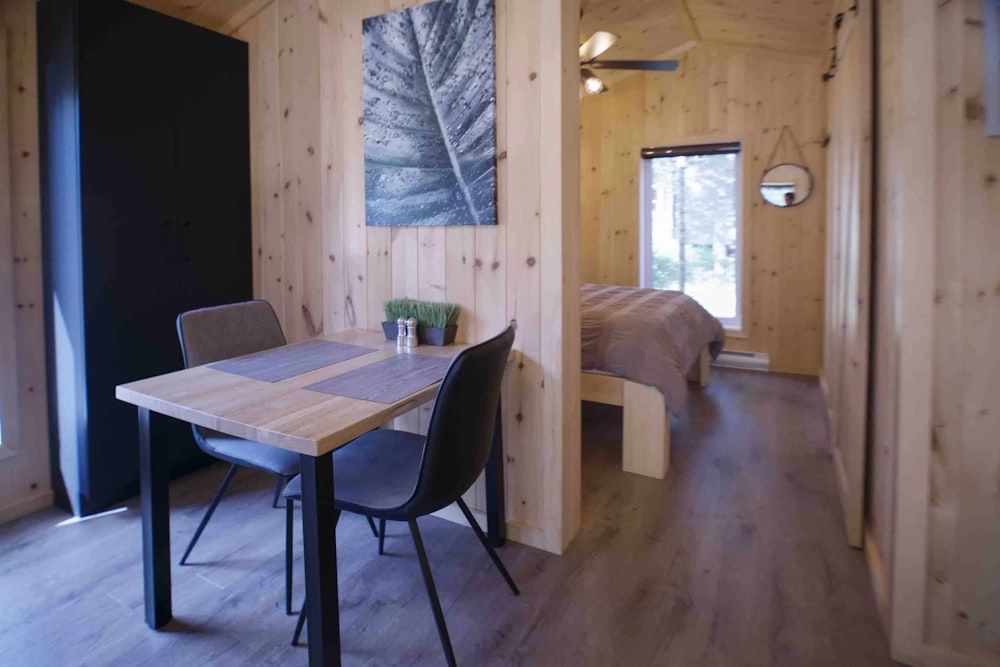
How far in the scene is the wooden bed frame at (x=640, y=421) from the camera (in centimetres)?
285

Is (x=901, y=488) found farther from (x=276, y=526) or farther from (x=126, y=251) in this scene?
(x=126, y=251)

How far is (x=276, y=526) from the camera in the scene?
2340mm

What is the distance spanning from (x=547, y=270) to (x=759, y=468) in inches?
68.7

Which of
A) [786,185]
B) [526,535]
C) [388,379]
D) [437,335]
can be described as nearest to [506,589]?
[526,535]

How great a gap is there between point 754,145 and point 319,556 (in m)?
5.02

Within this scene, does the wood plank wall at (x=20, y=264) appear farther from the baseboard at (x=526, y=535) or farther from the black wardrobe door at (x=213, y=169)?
the baseboard at (x=526, y=535)

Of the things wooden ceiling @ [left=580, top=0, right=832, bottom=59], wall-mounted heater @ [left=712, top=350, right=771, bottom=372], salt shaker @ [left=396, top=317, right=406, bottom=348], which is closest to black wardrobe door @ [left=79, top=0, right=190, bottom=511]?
salt shaker @ [left=396, top=317, right=406, bottom=348]

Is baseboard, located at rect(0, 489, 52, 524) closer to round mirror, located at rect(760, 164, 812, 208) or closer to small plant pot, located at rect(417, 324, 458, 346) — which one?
small plant pot, located at rect(417, 324, 458, 346)

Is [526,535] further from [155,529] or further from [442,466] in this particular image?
[155,529]

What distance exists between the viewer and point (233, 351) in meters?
2.12

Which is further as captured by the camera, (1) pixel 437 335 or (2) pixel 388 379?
(1) pixel 437 335

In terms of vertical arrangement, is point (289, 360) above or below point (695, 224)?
below

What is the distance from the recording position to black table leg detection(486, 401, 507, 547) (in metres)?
2.13

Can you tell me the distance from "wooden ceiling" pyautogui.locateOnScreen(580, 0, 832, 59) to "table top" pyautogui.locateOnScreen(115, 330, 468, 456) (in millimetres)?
3447
